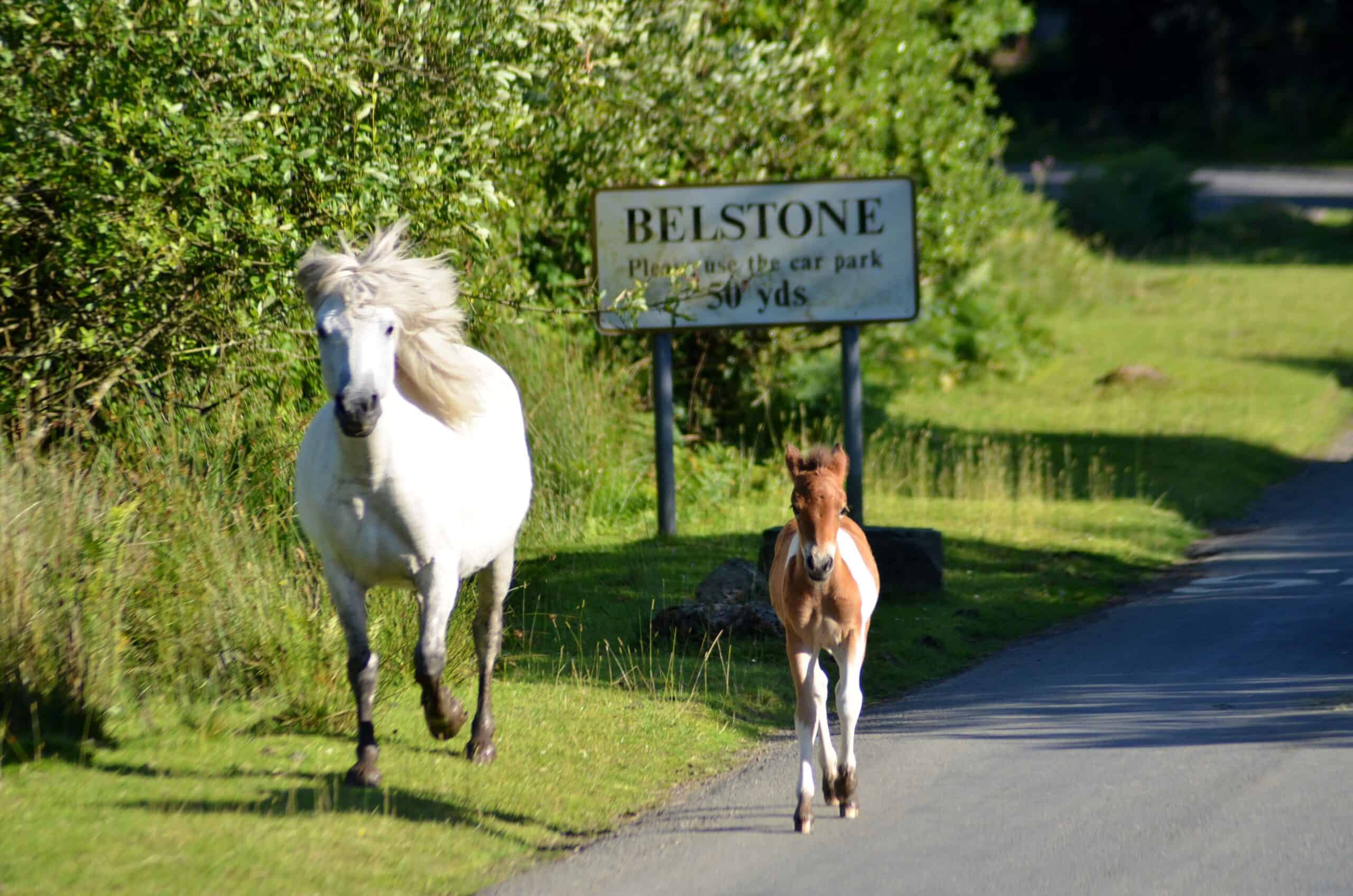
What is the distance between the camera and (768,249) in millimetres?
12469

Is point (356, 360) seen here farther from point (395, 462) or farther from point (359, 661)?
point (359, 661)

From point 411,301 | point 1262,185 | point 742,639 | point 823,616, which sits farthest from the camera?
point 1262,185

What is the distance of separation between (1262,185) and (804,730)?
4670cm

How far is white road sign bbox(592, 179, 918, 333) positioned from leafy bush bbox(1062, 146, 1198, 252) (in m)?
26.6

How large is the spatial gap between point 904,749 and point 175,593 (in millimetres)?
3729

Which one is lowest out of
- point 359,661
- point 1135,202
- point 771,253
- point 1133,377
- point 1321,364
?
point 359,661

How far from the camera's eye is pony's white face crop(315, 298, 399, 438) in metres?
6.00

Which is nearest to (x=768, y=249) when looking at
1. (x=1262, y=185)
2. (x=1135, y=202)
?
(x=1135, y=202)

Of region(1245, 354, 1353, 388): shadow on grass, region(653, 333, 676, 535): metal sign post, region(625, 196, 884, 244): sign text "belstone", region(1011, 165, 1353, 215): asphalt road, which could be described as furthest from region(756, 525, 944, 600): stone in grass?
region(1011, 165, 1353, 215): asphalt road

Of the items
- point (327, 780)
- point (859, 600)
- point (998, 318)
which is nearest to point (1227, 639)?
point (859, 600)

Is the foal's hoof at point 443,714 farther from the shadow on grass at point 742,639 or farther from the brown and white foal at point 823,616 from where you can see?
the shadow on grass at point 742,639

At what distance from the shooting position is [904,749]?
7738 mm

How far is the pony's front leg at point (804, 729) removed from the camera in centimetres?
638

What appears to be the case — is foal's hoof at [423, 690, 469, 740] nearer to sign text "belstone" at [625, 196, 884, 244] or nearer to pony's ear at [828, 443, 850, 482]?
pony's ear at [828, 443, 850, 482]
